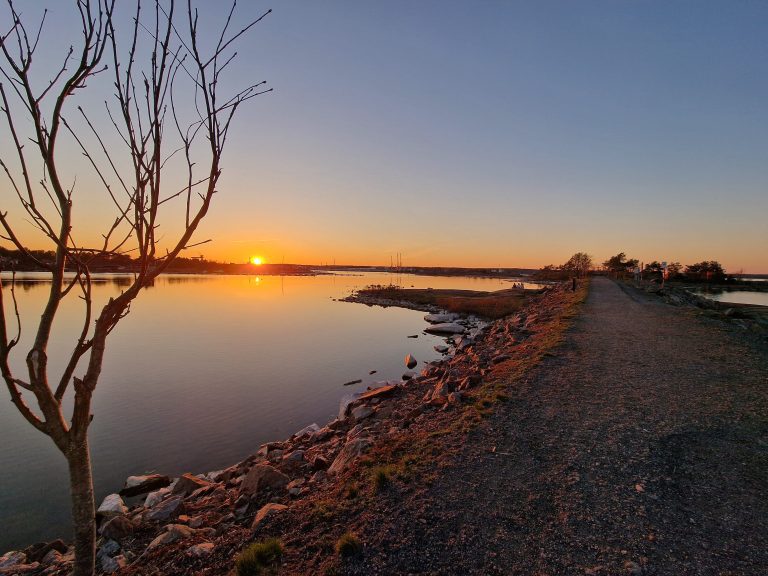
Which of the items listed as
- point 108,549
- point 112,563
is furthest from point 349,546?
point 108,549

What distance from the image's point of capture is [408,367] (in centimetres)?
2173

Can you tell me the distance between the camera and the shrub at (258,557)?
16.0 feet

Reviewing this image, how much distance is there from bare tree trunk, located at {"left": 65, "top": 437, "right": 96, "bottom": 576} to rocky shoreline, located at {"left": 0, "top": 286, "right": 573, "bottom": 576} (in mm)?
2046


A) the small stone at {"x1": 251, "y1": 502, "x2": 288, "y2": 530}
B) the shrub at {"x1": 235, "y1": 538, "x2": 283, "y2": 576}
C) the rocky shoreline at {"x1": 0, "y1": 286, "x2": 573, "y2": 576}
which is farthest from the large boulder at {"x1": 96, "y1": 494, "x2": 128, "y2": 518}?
the shrub at {"x1": 235, "y1": 538, "x2": 283, "y2": 576}

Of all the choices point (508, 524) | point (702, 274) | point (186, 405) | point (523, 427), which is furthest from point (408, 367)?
point (702, 274)

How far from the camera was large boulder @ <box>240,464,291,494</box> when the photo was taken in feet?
25.7

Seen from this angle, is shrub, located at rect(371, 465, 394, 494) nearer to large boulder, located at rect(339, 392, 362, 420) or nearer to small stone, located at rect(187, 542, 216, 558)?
small stone, located at rect(187, 542, 216, 558)

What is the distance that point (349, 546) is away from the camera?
16.0ft

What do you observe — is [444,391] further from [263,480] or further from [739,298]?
[739,298]

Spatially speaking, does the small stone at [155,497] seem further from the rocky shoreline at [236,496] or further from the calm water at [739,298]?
the calm water at [739,298]

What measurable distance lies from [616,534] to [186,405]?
15168mm

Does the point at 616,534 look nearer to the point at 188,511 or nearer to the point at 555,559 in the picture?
the point at 555,559

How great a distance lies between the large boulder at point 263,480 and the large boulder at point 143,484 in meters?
3.01

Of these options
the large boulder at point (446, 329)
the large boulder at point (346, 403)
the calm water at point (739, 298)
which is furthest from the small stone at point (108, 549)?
A: the calm water at point (739, 298)
